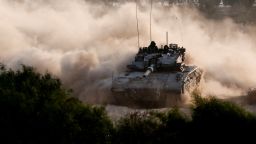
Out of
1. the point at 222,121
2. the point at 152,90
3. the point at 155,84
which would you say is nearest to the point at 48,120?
the point at 222,121

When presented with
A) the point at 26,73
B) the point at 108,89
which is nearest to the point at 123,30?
the point at 108,89

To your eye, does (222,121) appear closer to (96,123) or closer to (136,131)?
(136,131)

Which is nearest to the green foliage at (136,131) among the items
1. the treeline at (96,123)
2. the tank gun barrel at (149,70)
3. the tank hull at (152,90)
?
the treeline at (96,123)

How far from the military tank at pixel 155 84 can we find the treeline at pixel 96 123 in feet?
32.3

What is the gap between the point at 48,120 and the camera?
45.1 ft

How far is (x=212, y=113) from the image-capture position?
14484 mm

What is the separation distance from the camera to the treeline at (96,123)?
13.7 m

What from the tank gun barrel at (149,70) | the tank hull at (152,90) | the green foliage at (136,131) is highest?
the tank gun barrel at (149,70)

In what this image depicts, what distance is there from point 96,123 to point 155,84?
11332mm

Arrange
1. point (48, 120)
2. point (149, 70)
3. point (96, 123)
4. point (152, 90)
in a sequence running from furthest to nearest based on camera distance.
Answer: point (149, 70), point (152, 90), point (96, 123), point (48, 120)

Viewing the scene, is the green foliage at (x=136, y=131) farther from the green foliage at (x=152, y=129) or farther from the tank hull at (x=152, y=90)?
the tank hull at (x=152, y=90)

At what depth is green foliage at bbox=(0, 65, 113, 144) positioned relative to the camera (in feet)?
44.9

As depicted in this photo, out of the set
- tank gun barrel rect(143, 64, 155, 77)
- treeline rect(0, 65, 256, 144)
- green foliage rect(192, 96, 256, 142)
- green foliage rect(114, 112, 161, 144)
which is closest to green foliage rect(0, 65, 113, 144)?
treeline rect(0, 65, 256, 144)

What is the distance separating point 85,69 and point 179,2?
57197 mm
